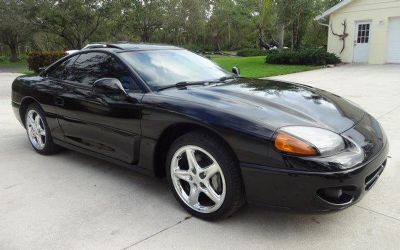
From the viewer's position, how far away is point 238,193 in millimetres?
2740

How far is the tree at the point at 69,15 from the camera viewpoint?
26766mm

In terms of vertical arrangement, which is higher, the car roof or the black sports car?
the car roof

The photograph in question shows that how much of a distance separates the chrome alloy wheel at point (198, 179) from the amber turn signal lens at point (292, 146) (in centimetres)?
53

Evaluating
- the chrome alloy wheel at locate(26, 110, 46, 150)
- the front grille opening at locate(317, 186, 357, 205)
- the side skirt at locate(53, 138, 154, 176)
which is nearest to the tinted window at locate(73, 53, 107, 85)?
the side skirt at locate(53, 138, 154, 176)

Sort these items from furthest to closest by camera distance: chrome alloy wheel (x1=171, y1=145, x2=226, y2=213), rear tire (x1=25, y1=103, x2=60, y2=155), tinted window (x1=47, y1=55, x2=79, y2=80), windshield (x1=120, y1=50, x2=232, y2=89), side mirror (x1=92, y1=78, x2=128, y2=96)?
rear tire (x1=25, y1=103, x2=60, y2=155), tinted window (x1=47, y1=55, x2=79, y2=80), windshield (x1=120, y1=50, x2=232, y2=89), side mirror (x1=92, y1=78, x2=128, y2=96), chrome alloy wheel (x1=171, y1=145, x2=226, y2=213)

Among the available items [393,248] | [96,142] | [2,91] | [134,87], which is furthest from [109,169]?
[2,91]

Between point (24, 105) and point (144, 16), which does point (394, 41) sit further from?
point (144, 16)

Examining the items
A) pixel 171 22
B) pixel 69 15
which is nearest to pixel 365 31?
pixel 69 15

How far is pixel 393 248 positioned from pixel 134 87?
2426mm

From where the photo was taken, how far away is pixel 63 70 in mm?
4414

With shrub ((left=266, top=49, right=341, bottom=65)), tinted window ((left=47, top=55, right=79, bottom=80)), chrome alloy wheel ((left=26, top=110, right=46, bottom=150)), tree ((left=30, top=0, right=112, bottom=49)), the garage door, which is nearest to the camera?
tinted window ((left=47, top=55, right=79, bottom=80))

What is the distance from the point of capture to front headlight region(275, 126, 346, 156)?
8.05ft

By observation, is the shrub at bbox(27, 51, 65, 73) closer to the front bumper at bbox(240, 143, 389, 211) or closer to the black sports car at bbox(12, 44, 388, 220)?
the black sports car at bbox(12, 44, 388, 220)

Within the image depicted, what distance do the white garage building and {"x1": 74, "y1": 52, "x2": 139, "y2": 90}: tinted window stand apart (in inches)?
719
